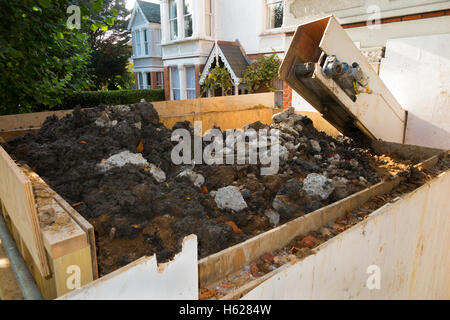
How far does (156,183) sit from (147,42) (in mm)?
18925

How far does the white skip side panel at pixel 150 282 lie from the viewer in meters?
1.18

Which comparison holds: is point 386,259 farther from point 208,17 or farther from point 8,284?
point 208,17

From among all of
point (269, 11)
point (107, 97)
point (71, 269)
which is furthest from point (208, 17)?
point (71, 269)

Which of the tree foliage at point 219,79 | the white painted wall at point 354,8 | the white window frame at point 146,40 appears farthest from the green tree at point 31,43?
the white window frame at point 146,40

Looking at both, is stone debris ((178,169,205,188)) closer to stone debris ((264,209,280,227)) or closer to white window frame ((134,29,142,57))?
stone debris ((264,209,280,227))

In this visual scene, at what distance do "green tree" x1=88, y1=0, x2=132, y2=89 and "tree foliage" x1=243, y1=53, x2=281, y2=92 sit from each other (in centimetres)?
1135

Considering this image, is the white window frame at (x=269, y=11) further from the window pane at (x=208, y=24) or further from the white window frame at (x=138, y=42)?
the white window frame at (x=138, y=42)

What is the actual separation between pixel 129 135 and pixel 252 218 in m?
1.45

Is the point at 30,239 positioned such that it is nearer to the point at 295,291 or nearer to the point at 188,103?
the point at 295,291

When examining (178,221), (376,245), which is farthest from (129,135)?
(376,245)

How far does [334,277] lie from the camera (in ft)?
6.49

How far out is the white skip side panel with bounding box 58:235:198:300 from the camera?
46.4 inches

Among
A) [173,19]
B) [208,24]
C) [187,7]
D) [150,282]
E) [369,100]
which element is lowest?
[150,282]

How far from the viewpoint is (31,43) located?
3.40 metres
